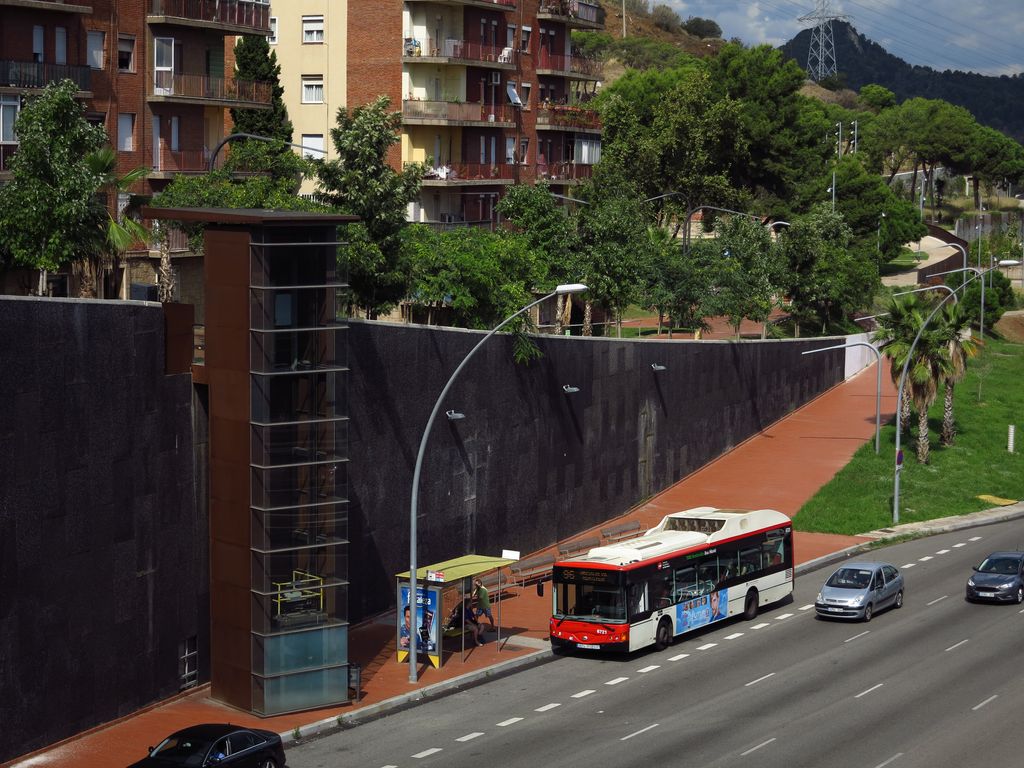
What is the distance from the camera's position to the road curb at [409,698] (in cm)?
2819

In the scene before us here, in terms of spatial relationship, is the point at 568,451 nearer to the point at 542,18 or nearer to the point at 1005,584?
the point at 1005,584

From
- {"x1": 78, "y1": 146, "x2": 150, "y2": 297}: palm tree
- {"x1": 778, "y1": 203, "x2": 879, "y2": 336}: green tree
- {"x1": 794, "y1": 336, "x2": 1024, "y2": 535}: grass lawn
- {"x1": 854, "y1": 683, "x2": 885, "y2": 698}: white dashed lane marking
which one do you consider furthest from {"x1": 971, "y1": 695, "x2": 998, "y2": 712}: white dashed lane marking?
{"x1": 778, "y1": 203, "x2": 879, "y2": 336}: green tree

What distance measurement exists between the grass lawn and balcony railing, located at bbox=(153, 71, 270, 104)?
2714 cm

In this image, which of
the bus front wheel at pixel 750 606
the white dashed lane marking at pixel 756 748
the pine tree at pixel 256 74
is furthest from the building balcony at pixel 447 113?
the white dashed lane marking at pixel 756 748

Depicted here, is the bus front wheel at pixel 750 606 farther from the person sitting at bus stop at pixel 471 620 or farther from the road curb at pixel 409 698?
the person sitting at bus stop at pixel 471 620

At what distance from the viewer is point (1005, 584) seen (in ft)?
133

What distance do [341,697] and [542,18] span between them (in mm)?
55384

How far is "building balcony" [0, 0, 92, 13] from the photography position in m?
46.3

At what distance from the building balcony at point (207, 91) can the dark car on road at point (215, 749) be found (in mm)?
33406

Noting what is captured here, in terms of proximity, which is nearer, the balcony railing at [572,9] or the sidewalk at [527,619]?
the sidewalk at [527,619]

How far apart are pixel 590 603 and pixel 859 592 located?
28.5 feet

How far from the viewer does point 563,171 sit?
266ft

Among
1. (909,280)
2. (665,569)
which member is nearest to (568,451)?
(665,569)

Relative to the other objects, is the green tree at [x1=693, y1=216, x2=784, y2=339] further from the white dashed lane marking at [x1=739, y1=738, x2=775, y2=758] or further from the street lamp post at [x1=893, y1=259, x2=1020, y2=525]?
the white dashed lane marking at [x1=739, y1=738, x2=775, y2=758]
